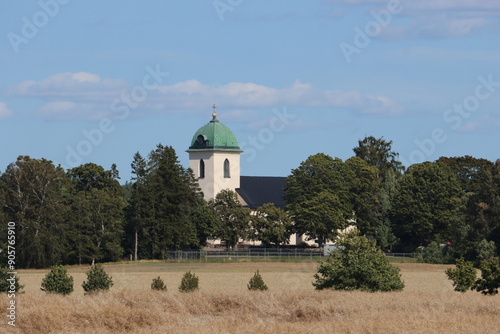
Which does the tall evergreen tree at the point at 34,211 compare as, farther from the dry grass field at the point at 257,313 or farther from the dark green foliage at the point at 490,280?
the dark green foliage at the point at 490,280

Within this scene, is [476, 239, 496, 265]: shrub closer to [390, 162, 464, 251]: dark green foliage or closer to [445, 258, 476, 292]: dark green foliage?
[390, 162, 464, 251]: dark green foliage

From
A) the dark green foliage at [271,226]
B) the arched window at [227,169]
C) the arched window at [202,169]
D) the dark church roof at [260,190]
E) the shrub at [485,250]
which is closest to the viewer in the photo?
the shrub at [485,250]

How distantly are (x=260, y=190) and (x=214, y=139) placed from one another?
12140mm

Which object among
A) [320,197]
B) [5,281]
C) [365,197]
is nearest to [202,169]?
[365,197]

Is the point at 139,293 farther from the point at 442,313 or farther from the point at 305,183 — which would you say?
the point at 305,183

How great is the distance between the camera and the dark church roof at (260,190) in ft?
420

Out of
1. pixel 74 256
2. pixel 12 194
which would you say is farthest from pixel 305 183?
pixel 12 194

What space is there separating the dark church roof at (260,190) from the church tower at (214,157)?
3.50 metres

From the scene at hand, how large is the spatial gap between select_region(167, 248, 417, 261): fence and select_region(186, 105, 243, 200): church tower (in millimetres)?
22431

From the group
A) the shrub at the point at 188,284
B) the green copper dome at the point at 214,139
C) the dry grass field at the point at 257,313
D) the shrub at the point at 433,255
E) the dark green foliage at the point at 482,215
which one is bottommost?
the dry grass field at the point at 257,313

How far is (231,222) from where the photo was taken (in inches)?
4129

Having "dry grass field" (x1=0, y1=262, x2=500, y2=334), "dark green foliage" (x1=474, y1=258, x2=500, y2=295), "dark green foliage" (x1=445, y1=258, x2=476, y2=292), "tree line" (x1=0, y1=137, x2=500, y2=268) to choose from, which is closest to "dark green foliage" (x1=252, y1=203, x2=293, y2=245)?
"tree line" (x1=0, y1=137, x2=500, y2=268)

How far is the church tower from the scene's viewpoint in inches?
4833

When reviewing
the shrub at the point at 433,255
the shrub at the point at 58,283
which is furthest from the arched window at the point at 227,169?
the shrub at the point at 58,283
